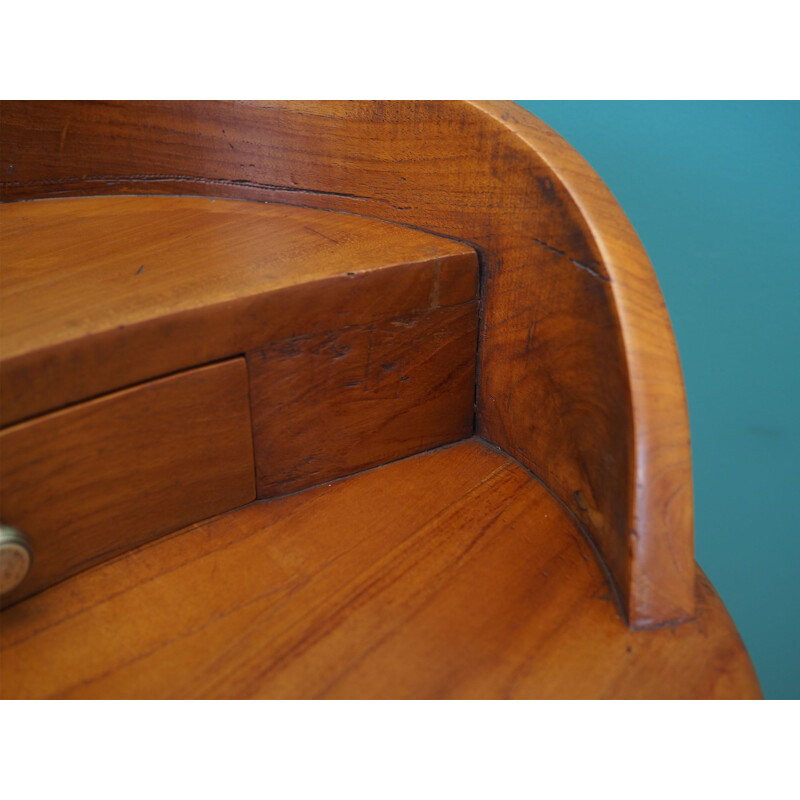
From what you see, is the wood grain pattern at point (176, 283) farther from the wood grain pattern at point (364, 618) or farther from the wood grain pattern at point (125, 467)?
the wood grain pattern at point (364, 618)

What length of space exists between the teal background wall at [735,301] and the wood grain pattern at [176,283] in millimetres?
597

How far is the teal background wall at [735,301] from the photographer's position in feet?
3.56

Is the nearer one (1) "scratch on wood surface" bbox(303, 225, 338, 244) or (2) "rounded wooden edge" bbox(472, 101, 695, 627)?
(2) "rounded wooden edge" bbox(472, 101, 695, 627)

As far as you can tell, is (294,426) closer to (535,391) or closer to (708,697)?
(535,391)

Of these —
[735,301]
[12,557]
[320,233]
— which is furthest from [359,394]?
[735,301]

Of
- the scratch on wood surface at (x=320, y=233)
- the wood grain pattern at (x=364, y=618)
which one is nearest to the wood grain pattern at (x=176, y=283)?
the scratch on wood surface at (x=320, y=233)

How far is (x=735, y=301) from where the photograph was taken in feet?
3.68

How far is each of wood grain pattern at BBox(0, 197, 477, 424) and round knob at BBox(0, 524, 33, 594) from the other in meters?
0.07

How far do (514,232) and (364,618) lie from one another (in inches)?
11.5

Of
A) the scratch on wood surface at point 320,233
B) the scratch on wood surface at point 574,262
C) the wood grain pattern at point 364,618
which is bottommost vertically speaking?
the wood grain pattern at point 364,618

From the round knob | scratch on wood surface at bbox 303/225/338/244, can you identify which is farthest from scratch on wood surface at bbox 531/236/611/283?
the round knob

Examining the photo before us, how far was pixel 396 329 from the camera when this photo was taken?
0.61 m

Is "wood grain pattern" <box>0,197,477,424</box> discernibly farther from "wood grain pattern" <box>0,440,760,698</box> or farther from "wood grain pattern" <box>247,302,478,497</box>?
"wood grain pattern" <box>0,440,760,698</box>

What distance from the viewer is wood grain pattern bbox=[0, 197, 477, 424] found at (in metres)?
0.49
